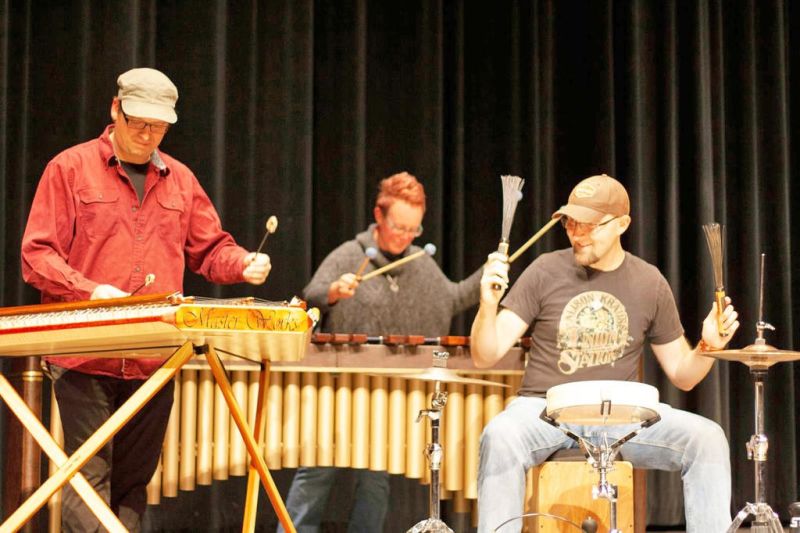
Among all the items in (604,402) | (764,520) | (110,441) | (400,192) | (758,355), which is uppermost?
(400,192)

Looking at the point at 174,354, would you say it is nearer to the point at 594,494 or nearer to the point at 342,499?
the point at 594,494

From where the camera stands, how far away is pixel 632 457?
391 centimetres

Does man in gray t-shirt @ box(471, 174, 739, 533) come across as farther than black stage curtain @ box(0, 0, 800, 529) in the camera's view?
No

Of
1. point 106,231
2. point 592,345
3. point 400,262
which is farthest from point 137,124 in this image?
point 592,345

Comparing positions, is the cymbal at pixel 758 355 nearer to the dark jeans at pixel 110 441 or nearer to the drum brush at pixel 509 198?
the drum brush at pixel 509 198

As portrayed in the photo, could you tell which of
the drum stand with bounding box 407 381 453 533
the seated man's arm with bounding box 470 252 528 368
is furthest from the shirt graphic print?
the drum stand with bounding box 407 381 453 533

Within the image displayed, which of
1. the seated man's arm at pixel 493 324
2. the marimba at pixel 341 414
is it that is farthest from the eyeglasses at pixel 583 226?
the marimba at pixel 341 414

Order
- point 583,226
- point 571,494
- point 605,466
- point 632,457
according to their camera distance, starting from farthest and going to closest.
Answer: point 583,226, point 632,457, point 571,494, point 605,466

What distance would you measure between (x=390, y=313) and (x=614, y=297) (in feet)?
3.77

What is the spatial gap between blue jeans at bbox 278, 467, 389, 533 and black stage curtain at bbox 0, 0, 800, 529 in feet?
3.15

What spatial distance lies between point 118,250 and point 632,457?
1891 mm

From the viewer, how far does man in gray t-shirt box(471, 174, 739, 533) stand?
3.69 metres

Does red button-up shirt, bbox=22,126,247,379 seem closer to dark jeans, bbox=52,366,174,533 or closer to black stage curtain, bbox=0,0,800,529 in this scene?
dark jeans, bbox=52,366,174,533

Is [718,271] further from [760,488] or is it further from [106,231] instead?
[106,231]
